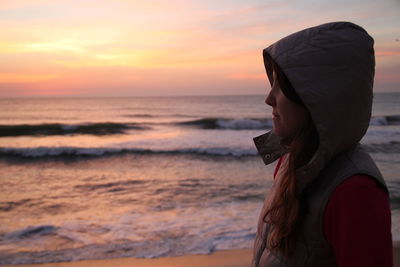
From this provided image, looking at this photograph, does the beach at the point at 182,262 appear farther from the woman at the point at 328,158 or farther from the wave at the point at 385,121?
the wave at the point at 385,121

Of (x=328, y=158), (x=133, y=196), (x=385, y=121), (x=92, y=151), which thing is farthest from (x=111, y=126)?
(x=328, y=158)

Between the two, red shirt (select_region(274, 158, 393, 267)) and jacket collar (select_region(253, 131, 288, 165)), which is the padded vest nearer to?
red shirt (select_region(274, 158, 393, 267))

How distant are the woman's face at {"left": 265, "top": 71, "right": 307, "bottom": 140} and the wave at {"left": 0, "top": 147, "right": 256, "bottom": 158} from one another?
13.2m

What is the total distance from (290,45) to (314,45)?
0.08 meters

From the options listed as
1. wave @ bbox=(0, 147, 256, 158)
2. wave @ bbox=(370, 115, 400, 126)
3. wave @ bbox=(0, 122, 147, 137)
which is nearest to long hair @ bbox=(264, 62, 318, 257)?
wave @ bbox=(0, 147, 256, 158)

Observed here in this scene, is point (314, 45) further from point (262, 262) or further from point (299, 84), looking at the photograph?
point (262, 262)

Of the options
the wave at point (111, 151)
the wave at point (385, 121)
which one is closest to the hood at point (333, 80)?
the wave at point (111, 151)

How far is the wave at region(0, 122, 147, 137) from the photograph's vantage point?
73.3 ft

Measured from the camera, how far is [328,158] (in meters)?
1.16

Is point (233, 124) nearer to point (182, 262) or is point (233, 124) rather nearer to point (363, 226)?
point (182, 262)

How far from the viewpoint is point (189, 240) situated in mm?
5543

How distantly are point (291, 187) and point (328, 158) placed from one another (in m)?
0.16

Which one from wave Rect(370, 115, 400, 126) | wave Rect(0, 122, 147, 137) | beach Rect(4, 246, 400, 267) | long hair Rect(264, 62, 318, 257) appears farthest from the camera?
wave Rect(370, 115, 400, 126)

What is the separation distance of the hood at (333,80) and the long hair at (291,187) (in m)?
0.06
